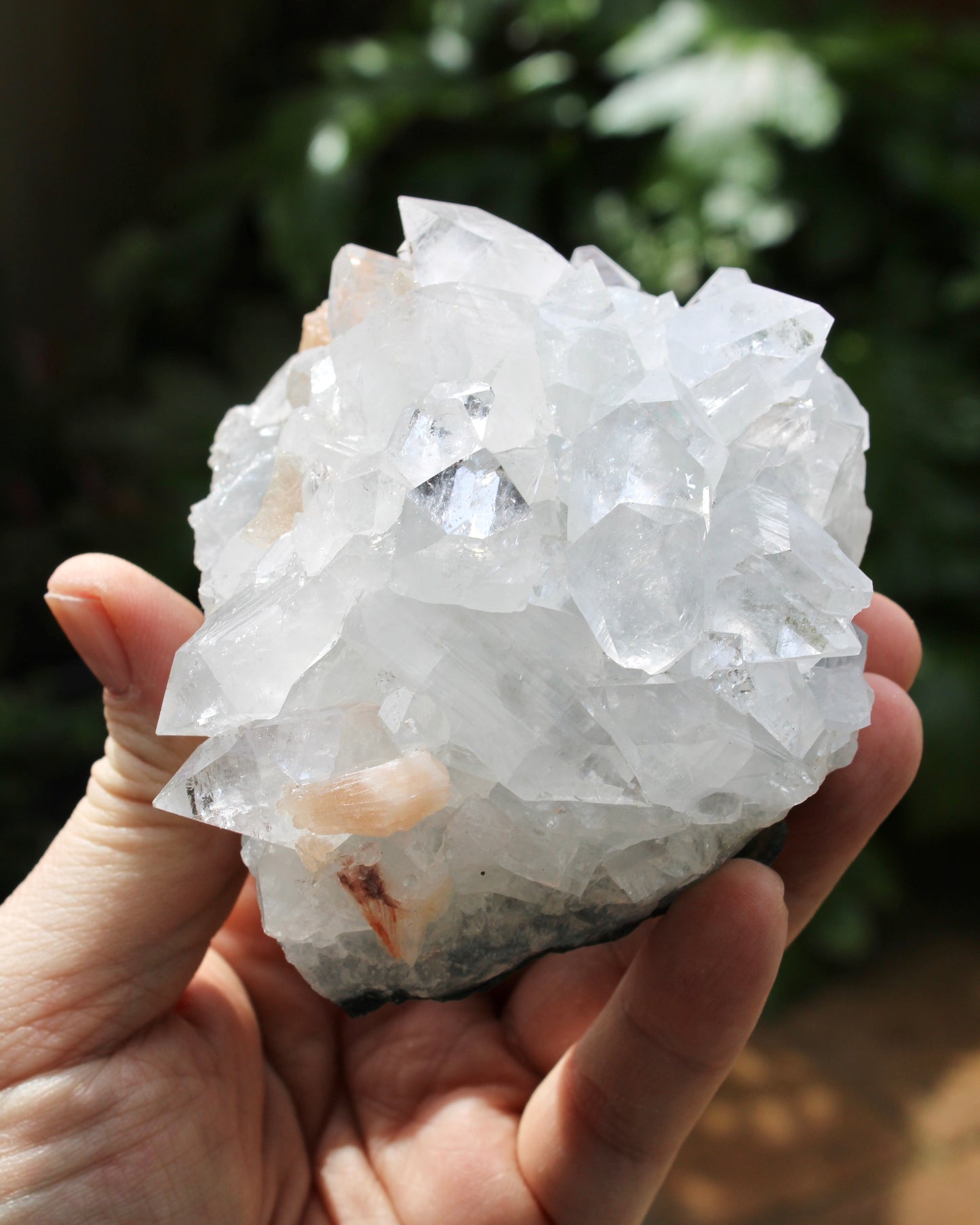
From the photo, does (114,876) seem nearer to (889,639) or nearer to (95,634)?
(95,634)

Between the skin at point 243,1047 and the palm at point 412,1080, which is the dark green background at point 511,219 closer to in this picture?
the palm at point 412,1080

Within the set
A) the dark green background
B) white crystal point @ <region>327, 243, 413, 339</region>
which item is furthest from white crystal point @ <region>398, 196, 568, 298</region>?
the dark green background

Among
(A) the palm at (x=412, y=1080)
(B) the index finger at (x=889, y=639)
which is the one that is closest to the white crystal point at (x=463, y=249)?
(B) the index finger at (x=889, y=639)

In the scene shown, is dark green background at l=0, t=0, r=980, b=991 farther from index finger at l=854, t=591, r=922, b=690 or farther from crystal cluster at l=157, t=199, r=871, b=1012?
crystal cluster at l=157, t=199, r=871, b=1012

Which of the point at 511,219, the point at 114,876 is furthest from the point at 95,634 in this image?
the point at 511,219

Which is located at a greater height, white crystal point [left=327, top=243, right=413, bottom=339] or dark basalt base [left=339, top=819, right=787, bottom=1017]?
white crystal point [left=327, top=243, right=413, bottom=339]

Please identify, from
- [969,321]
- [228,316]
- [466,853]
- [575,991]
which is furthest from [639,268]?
[466,853]
